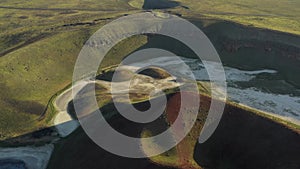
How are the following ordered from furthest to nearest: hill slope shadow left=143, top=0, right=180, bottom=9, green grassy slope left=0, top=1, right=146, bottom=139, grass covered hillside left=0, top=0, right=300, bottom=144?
1. hill slope shadow left=143, top=0, right=180, bottom=9
2. grass covered hillside left=0, top=0, right=300, bottom=144
3. green grassy slope left=0, top=1, right=146, bottom=139

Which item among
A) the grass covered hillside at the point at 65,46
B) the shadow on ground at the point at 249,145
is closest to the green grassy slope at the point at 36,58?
the grass covered hillside at the point at 65,46

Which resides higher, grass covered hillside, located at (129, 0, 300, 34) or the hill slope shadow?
the hill slope shadow

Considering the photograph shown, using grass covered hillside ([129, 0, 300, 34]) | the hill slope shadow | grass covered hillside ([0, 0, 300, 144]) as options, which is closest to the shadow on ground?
grass covered hillside ([0, 0, 300, 144])

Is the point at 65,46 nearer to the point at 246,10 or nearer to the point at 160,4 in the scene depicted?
the point at 160,4

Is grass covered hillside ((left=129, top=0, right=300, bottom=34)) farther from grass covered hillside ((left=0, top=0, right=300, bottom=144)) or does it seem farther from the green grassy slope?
the green grassy slope

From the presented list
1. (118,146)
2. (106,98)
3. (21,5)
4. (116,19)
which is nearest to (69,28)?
(116,19)

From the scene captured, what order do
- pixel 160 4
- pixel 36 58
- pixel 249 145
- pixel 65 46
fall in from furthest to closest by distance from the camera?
pixel 160 4 → pixel 65 46 → pixel 36 58 → pixel 249 145

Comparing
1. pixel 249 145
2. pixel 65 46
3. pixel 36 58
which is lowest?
pixel 36 58

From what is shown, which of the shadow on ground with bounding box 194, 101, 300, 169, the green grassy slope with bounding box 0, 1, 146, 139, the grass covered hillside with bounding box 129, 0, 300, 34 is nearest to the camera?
the shadow on ground with bounding box 194, 101, 300, 169

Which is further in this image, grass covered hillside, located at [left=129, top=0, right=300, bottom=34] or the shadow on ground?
grass covered hillside, located at [left=129, top=0, right=300, bottom=34]

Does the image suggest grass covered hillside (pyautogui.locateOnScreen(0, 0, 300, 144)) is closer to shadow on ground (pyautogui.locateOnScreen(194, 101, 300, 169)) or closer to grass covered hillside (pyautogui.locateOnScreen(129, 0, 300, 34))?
grass covered hillside (pyautogui.locateOnScreen(129, 0, 300, 34))

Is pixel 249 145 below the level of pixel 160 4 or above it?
below

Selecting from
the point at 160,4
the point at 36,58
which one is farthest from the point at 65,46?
the point at 160,4
